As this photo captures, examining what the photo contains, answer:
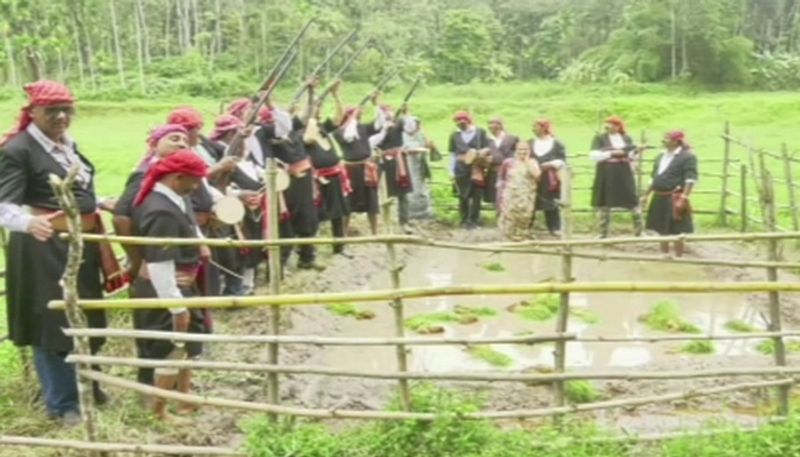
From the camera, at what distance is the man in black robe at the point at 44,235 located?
414cm

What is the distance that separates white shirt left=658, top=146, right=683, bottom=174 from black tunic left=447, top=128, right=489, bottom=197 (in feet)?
7.06

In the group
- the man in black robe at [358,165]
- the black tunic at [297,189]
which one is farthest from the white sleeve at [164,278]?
the man in black robe at [358,165]

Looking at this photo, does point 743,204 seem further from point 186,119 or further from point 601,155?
point 186,119

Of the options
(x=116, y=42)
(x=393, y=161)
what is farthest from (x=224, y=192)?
(x=116, y=42)

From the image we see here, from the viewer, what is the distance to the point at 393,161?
10734 mm

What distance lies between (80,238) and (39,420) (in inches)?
47.3

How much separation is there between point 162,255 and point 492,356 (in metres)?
2.97

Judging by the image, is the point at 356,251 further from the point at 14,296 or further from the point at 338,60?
the point at 338,60

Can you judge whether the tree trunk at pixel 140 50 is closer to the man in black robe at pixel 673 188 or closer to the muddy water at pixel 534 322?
the muddy water at pixel 534 322

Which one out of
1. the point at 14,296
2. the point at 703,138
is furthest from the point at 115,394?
the point at 703,138

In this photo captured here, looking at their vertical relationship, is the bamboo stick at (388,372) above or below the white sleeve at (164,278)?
below

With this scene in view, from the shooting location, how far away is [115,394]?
16.1 ft

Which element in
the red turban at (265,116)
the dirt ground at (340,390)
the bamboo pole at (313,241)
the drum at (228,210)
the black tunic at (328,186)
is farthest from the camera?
the black tunic at (328,186)

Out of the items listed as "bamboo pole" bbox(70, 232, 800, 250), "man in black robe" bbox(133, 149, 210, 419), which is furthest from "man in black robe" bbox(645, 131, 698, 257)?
"man in black robe" bbox(133, 149, 210, 419)
